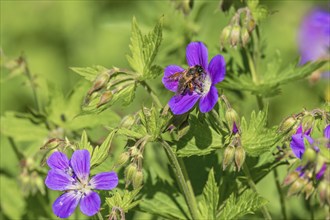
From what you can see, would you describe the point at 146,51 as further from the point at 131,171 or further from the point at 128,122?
the point at 131,171

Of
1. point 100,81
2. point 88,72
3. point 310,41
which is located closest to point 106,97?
point 100,81

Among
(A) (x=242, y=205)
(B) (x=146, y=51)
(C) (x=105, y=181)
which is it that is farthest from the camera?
(B) (x=146, y=51)

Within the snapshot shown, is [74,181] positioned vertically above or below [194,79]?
below

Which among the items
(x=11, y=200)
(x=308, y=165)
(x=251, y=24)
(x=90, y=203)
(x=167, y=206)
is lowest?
(x=11, y=200)

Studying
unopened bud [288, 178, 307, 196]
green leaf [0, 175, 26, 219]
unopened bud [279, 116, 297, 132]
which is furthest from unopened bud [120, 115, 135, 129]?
green leaf [0, 175, 26, 219]

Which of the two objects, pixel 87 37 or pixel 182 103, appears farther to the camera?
pixel 87 37

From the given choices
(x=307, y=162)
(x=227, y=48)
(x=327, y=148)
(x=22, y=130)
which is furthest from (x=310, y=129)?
(x=22, y=130)

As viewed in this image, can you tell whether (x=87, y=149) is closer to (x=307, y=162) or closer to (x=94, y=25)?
(x=307, y=162)

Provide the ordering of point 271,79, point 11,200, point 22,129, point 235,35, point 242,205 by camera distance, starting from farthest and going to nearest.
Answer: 1. point 11,200
2. point 22,129
3. point 271,79
4. point 235,35
5. point 242,205
